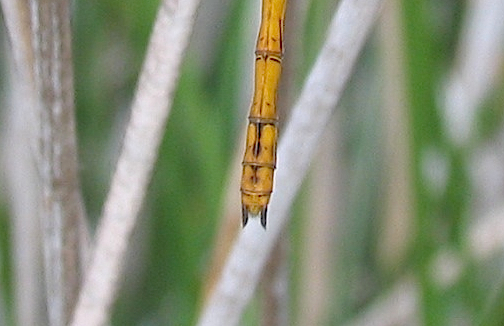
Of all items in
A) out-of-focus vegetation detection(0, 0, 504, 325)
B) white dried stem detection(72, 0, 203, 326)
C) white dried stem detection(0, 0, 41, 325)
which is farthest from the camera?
white dried stem detection(0, 0, 41, 325)

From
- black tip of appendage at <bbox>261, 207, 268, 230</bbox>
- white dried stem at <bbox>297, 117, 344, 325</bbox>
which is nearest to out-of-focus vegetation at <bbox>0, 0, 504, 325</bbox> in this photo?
white dried stem at <bbox>297, 117, 344, 325</bbox>

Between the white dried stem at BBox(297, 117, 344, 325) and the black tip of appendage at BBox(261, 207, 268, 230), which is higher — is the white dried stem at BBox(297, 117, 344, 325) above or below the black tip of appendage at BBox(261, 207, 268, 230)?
above

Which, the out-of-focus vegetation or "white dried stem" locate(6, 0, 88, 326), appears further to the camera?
the out-of-focus vegetation

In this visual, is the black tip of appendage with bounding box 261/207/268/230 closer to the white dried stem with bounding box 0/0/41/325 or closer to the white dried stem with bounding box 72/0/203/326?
the white dried stem with bounding box 72/0/203/326

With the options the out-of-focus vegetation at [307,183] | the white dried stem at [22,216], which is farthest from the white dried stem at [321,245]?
the white dried stem at [22,216]

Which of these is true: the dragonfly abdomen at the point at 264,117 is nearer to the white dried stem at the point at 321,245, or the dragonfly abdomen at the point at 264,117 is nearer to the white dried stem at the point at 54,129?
the white dried stem at the point at 54,129

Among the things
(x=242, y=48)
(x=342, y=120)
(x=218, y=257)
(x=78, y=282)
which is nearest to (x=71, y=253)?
(x=78, y=282)
